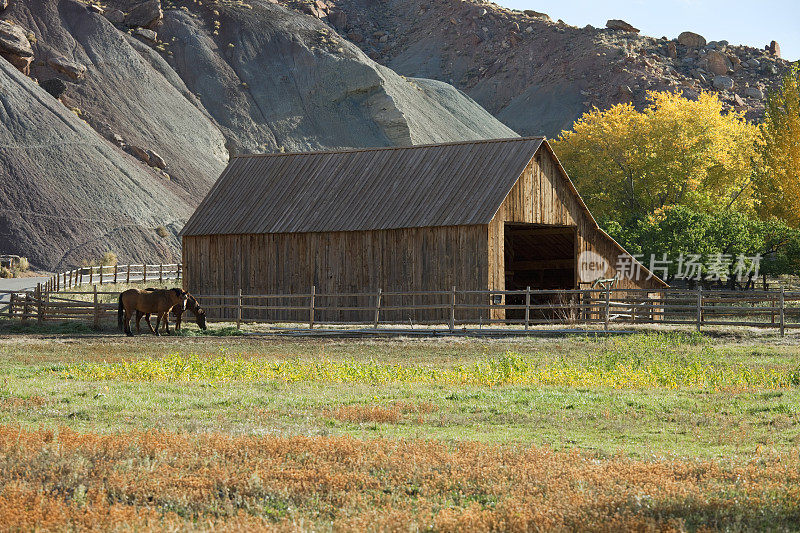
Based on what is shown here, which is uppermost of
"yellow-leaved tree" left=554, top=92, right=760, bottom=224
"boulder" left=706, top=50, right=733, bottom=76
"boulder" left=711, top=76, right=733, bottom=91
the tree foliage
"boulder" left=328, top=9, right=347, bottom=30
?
"boulder" left=328, top=9, right=347, bottom=30

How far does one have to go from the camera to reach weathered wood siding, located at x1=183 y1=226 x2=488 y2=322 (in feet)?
103

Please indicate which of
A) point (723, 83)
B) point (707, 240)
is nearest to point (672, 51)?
point (723, 83)

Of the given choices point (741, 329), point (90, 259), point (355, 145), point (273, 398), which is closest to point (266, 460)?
point (273, 398)

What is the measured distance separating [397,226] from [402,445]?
22.7 m

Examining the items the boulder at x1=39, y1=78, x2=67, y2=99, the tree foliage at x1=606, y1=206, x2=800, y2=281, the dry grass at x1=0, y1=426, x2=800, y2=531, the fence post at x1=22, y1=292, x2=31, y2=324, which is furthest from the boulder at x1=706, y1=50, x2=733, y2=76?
the dry grass at x1=0, y1=426, x2=800, y2=531

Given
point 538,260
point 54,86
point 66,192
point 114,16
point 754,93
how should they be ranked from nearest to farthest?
1. point 538,260
2. point 66,192
3. point 54,86
4. point 114,16
5. point 754,93

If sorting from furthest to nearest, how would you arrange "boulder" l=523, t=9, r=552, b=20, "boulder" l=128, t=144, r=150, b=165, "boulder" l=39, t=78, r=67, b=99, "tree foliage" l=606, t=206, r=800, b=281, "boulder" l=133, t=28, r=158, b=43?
"boulder" l=523, t=9, r=552, b=20 < "boulder" l=133, t=28, r=158, b=43 < "boulder" l=39, t=78, r=67, b=99 < "boulder" l=128, t=144, r=150, b=165 < "tree foliage" l=606, t=206, r=800, b=281

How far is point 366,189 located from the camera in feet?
114

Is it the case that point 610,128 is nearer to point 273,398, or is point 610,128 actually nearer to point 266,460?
point 273,398

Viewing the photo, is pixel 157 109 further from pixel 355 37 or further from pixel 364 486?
pixel 364 486

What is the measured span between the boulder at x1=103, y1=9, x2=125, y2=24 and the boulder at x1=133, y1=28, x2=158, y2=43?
101 inches

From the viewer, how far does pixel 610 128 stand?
5684 centimetres

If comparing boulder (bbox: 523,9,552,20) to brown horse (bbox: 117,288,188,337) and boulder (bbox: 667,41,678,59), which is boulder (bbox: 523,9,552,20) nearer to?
boulder (bbox: 667,41,678,59)

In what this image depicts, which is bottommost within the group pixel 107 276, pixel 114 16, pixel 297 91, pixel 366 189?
pixel 107 276
